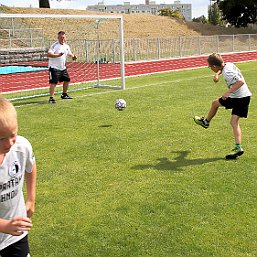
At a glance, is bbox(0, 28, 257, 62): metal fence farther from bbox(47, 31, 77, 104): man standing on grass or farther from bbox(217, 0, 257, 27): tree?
bbox(217, 0, 257, 27): tree

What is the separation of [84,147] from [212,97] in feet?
19.6

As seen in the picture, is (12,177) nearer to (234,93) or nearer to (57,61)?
(234,93)

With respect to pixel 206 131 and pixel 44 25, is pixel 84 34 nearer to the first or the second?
pixel 44 25

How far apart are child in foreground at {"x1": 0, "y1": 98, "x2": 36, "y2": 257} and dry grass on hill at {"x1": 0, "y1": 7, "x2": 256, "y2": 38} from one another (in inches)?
1603

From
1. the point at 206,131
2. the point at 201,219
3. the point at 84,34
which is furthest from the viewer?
the point at 84,34

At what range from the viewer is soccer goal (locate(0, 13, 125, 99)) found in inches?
639

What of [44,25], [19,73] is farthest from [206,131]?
[44,25]

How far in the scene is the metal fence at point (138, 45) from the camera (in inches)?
1152

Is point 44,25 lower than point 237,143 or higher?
higher

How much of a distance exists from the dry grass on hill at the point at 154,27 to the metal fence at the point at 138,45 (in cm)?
861

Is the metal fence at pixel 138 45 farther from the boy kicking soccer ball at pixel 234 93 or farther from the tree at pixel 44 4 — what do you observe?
the boy kicking soccer ball at pixel 234 93

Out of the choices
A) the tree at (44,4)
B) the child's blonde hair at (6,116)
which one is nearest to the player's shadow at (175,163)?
the child's blonde hair at (6,116)

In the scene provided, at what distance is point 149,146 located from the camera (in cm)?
755

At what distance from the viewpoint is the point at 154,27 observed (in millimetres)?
47531
